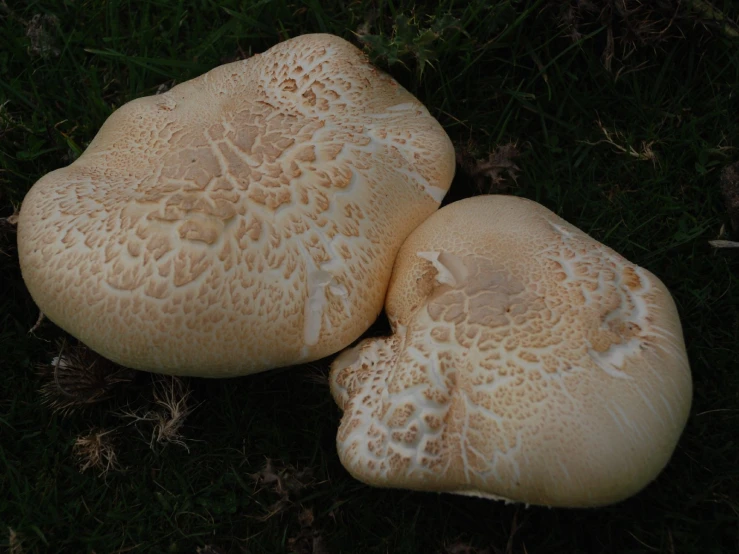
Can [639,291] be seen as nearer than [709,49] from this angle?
Yes

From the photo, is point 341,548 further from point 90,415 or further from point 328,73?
point 328,73

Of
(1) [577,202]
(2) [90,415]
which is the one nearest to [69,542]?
(2) [90,415]

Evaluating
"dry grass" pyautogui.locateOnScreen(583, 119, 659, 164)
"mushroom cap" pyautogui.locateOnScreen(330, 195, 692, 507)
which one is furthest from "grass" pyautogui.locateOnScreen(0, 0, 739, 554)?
"mushroom cap" pyautogui.locateOnScreen(330, 195, 692, 507)

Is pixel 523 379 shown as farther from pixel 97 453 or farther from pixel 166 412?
pixel 97 453

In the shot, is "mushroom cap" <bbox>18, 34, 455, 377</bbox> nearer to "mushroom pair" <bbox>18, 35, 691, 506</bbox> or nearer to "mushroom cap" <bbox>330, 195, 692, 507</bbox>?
"mushroom pair" <bbox>18, 35, 691, 506</bbox>

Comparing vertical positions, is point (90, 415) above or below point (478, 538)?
above

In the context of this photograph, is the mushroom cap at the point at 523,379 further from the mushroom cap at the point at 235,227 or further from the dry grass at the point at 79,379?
the dry grass at the point at 79,379

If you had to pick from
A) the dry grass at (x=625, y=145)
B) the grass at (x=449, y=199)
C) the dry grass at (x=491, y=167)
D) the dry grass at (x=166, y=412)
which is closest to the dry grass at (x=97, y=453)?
the grass at (x=449, y=199)
